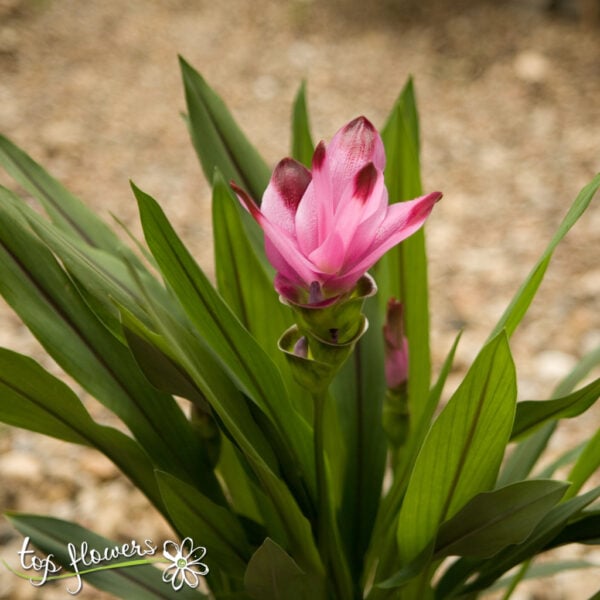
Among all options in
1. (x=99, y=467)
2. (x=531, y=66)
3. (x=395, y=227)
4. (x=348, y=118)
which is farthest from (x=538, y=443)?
(x=531, y=66)

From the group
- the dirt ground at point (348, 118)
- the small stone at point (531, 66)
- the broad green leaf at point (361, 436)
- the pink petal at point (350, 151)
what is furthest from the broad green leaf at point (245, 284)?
the small stone at point (531, 66)

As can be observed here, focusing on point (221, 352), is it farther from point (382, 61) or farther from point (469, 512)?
point (382, 61)

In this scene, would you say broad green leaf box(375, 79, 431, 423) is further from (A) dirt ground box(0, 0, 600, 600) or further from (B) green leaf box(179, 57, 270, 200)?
(A) dirt ground box(0, 0, 600, 600)

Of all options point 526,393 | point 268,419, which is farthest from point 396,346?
point 526,393

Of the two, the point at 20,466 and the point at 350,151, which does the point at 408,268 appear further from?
the point at 20,466

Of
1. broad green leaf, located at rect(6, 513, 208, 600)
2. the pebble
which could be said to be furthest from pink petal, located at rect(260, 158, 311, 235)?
the pebble

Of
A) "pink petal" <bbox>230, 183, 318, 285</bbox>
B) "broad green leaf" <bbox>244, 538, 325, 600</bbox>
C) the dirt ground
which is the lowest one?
"broad green leaf" <bbox>244, 538, 325, 600</bbox>

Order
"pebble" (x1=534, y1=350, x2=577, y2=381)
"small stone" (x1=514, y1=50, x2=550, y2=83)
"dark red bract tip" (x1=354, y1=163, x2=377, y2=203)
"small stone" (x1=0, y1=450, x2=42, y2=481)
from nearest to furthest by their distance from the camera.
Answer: "dark red bract tip" (x1=354, y1=163, x2=377, y2=203) < "small stone" (x1=0, y1=450, x2=42, y2=481) < "pebble" (x1=534, y1=350, x2=577, y2=381) < "small stone" (x1=514, y1=50, x2=550, y2=83)
